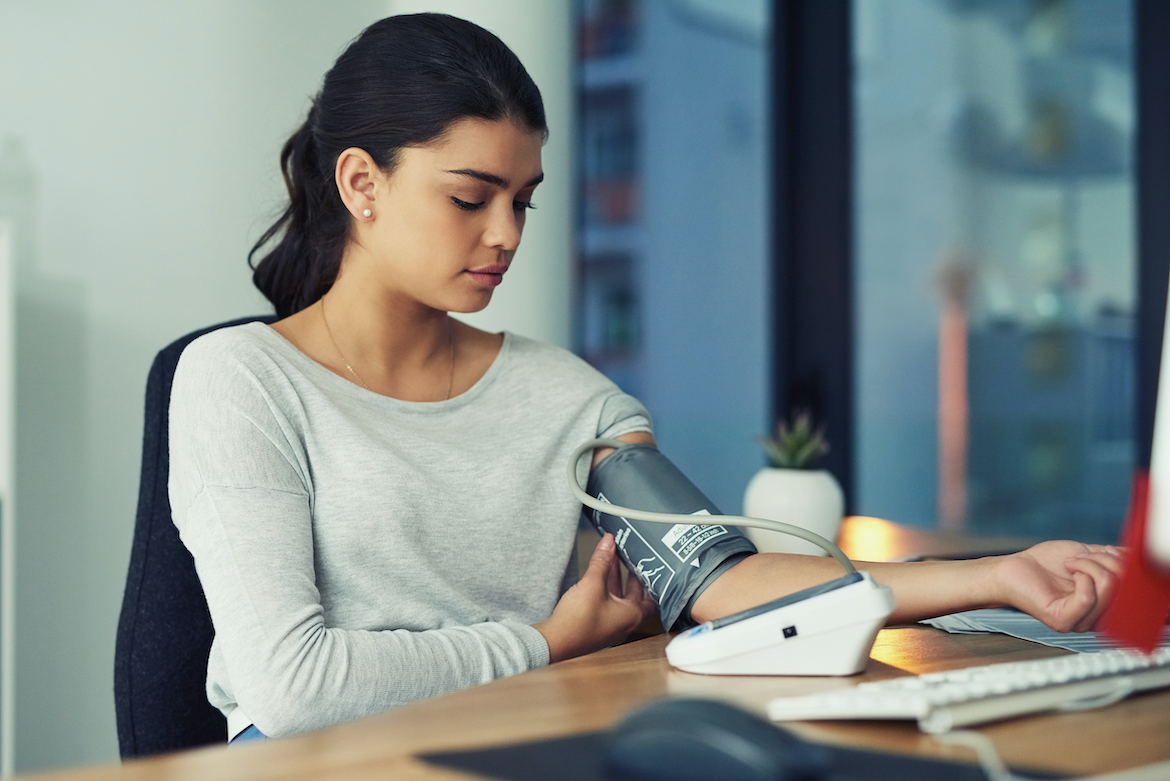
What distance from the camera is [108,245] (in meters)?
2.22

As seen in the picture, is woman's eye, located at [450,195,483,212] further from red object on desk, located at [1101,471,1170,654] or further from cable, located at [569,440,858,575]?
red object on desk, located at [1101,471,1170,654]

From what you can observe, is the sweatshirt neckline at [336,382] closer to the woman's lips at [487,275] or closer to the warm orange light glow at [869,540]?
the woman's lips at [487,275]

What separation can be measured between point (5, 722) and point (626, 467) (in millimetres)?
1395

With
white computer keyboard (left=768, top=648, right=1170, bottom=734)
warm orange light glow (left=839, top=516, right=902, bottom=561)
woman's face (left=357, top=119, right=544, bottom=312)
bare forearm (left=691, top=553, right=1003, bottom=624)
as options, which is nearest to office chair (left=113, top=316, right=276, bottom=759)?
woman's face (left=357, top=119, right=544, bottom=312)

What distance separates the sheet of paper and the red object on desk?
0.73 feet

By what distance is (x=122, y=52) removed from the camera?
224 cm

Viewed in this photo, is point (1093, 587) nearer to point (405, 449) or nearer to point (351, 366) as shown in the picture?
point (405, 449)

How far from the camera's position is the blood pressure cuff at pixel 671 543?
108 centimetres

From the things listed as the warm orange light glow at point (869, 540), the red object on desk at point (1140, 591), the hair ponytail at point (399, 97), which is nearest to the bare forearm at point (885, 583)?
the red object on desk at point (1140, 591)

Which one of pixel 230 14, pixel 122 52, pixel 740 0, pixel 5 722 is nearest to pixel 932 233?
pixel 740 0

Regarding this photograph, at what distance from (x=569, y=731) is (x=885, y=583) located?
46 cm

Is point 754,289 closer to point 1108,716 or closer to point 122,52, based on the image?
point 122,52

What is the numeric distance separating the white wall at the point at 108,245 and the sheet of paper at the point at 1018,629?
141 cm

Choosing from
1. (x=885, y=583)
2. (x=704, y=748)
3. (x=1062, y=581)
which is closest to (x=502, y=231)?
(x=885, y=583)
